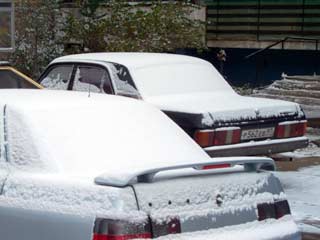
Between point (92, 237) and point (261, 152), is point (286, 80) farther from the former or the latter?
point (92, 237)

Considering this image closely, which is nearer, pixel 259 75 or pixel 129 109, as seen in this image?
pixel 129 109

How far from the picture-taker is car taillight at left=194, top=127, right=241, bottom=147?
9750mm

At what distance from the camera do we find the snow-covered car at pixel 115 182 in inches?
201

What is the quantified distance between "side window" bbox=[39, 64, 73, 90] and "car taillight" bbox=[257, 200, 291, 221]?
19.2ft

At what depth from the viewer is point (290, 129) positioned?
10805 millimetres

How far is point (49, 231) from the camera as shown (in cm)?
526

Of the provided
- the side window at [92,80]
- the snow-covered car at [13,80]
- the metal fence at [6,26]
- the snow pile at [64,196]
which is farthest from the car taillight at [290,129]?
the metal fence at [6,26]

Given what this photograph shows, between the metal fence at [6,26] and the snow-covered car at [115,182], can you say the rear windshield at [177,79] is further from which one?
the metal fence at [6,26]

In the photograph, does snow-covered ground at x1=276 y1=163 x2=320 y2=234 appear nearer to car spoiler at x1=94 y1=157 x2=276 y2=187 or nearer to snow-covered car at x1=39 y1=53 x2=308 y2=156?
snow-covered car at x1=39 y1=53 x2=308 y2=156

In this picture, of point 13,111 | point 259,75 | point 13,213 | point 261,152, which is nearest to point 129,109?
point 13,111

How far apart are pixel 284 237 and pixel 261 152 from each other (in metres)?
4.86

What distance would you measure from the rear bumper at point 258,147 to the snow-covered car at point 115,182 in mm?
3656

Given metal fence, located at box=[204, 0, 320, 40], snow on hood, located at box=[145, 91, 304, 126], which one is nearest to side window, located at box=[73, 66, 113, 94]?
snow on hood, located at box=[145, 91, 304, 126]

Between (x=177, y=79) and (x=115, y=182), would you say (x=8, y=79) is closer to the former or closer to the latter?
(x=177, y=79)
